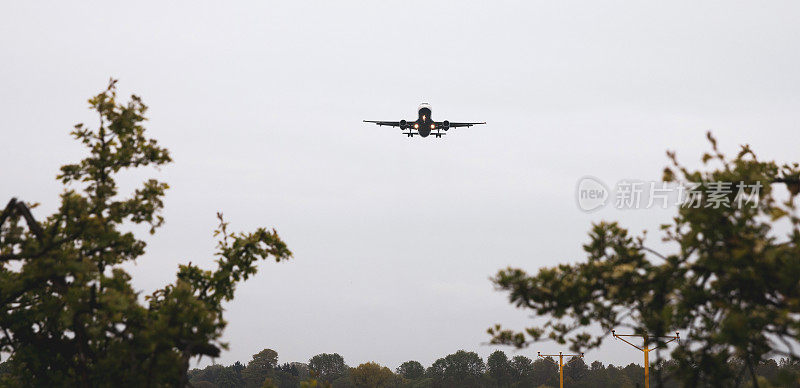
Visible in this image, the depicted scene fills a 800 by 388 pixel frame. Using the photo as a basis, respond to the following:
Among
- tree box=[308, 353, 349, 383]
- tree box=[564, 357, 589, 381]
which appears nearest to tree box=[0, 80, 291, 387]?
tree box=[564, 357, 589, 381]

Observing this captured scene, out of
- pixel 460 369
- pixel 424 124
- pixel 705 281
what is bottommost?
pixel 705 281

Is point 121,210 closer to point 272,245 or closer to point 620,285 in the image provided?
point 272,245

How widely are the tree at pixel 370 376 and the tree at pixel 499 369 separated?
36.8m

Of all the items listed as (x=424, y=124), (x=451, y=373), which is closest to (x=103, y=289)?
(x=424, y=124)

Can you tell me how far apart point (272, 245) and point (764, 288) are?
747 centimetres

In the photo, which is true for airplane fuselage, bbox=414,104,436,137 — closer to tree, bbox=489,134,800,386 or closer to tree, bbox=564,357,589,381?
tree, bbox=489,134,800,386

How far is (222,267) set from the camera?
35.3 ft

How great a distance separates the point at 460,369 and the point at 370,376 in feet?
126

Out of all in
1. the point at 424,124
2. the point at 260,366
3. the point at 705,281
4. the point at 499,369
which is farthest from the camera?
the point at 260,366

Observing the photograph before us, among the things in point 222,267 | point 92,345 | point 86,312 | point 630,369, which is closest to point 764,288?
point 222,267

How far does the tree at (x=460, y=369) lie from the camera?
154250 mm

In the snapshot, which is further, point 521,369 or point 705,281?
point 521,369

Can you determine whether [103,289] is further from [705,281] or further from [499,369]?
[499,369]

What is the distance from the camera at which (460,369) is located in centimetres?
15938
